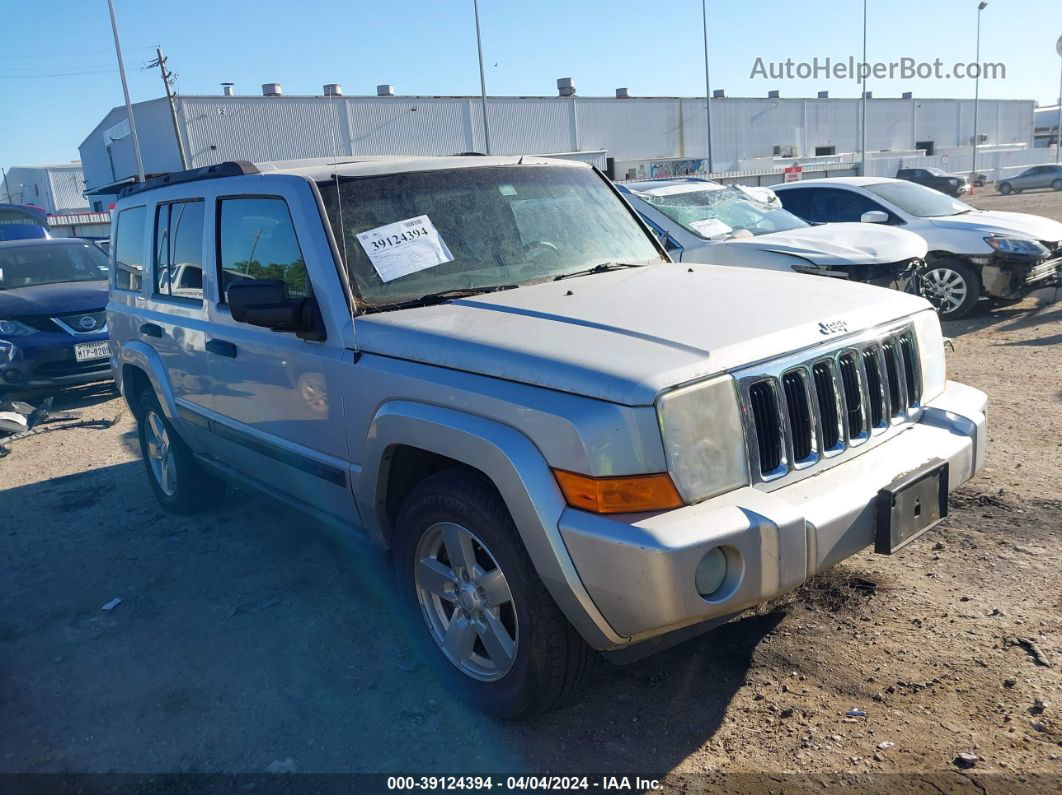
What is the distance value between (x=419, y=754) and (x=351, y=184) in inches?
90.3

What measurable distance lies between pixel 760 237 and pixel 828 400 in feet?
18.8

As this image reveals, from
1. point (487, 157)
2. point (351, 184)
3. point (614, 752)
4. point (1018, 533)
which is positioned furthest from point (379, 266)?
point (1018, 533)

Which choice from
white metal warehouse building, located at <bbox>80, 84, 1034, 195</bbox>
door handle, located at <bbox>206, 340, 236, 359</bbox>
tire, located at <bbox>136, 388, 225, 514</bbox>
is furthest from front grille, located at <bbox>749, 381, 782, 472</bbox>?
white metal warehouse building, located at <bbox>80, 84, 1034, 195</bbox>

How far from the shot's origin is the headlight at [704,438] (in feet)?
8.13

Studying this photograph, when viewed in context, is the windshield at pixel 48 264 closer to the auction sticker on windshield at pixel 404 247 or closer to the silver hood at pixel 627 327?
the auction sticker on windshield at pixel 404 247

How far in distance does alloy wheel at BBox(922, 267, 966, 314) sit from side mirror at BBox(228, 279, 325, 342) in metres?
8.02

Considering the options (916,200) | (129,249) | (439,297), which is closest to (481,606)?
(439,297)

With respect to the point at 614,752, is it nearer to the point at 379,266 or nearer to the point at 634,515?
the point at 634,515

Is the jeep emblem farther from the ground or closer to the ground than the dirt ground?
farther from the ground

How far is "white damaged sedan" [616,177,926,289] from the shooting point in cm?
776

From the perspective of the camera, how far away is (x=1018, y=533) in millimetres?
4113

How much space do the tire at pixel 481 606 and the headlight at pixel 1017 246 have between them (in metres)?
8.30

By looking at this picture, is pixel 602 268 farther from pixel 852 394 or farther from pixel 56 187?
pixel 56 187

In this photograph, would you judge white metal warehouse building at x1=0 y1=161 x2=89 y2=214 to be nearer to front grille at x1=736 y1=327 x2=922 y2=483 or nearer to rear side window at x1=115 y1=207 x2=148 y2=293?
rear side window at x1=115 y1=207 x2=148 y2=293
